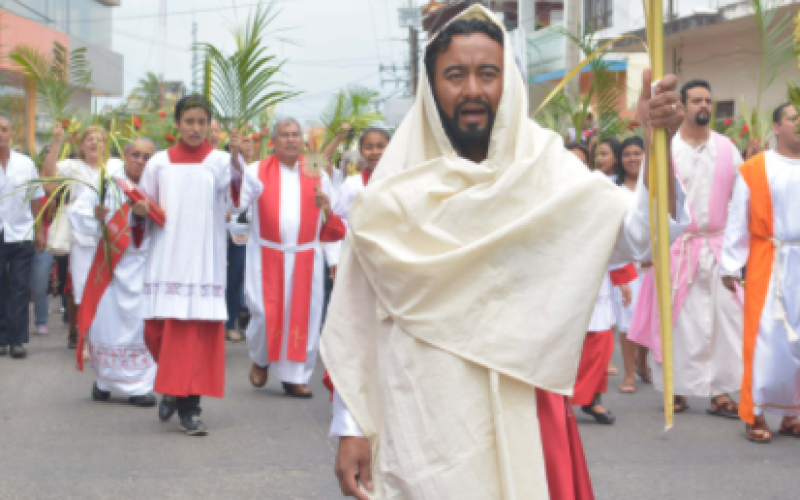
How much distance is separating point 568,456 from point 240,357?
822 centimetres

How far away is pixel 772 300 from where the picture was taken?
6.90 m

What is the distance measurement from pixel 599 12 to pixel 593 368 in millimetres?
22459

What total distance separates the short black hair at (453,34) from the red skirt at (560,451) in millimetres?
985

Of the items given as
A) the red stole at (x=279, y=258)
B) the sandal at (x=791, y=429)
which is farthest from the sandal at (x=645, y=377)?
the red stole at (x=279, y=258)

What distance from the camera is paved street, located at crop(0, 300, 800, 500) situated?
558cm

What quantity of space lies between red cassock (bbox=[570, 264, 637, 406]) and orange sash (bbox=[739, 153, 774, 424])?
0.91 m

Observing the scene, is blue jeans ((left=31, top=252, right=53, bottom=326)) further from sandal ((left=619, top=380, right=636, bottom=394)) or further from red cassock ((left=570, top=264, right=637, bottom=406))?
red cassock ((left=570, top=264, right=637, bottom=406))

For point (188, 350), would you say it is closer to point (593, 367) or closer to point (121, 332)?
point (121, 332)

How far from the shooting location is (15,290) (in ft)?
34.9

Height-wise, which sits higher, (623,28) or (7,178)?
(623,28)

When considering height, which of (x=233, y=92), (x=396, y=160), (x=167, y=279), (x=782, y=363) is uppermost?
(x=233, y=92)

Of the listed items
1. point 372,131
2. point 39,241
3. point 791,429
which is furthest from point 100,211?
point 791,429

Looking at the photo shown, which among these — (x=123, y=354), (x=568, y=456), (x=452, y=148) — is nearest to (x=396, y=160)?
(x=452, y=148)

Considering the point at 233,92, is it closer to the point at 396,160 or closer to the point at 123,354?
the point at 123,354
